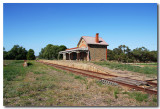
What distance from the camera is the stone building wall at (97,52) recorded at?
28.3 metres

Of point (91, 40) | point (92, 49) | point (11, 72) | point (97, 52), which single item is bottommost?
point (11, 72)

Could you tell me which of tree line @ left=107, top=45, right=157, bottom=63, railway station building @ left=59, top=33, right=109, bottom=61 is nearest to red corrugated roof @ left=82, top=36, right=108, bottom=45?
railway station building @ left=59, top=33, right=109, bottom=61

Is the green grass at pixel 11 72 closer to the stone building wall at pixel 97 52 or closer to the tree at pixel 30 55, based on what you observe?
the stone building wall at pixel 97 52

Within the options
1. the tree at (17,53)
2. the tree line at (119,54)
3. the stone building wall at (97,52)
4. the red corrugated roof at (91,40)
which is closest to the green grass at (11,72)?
the tree line at (119,54)

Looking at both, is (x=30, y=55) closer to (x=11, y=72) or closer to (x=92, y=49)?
(x=92, y=49)

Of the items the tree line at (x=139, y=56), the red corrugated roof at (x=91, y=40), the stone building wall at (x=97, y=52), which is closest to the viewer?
the stone building wall at (x=97, y=52)

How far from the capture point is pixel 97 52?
94.7ft

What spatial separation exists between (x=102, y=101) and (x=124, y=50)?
119ft

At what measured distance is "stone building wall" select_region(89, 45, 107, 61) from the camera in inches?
1112

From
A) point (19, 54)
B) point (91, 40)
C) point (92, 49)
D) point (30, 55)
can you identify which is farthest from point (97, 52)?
point (19, 54)

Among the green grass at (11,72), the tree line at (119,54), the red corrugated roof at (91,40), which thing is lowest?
the green grass at (11,72)

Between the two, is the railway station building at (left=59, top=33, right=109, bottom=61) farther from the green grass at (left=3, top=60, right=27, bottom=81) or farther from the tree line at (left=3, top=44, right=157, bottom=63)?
the green grass at (left=3, top=60, right=27, bottom=81)

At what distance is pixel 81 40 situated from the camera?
103ft

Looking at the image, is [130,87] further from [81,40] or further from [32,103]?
[81,40]
